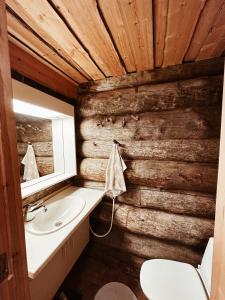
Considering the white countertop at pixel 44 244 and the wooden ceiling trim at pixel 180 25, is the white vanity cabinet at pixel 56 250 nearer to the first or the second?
the white countertop at pixel 44 244

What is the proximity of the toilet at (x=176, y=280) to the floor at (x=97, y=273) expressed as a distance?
1.60 feet

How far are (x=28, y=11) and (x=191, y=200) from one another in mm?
2003

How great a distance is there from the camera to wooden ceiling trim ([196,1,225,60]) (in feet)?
3.16

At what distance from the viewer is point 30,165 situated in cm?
161

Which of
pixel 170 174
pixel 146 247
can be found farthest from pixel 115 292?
pixel 170 174

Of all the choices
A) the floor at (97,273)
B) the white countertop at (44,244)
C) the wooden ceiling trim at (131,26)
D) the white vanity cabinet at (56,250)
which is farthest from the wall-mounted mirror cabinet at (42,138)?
the floor at (97,273)

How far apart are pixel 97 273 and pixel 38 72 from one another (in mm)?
2314

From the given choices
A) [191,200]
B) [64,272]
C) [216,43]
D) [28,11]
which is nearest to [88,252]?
[64,272]

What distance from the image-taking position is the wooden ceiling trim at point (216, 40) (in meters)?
0.96

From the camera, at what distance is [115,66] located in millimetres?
1551

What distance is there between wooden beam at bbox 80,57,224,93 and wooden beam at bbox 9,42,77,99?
0.80 feet

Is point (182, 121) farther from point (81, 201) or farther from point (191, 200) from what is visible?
point (81, 201)

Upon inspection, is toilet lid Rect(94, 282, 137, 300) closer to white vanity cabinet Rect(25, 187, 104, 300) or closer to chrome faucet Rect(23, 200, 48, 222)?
white vanity cabinet Rect(25, 187, 104, 300)

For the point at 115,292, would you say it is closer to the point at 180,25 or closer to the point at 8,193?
the point at 8,193
